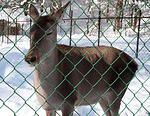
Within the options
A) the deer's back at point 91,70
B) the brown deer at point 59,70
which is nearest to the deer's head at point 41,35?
the brown deer at point 59,70

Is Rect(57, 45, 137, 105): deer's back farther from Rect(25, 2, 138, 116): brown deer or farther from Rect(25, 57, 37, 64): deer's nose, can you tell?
Rect(25, 57, 37, 64): deer's nose

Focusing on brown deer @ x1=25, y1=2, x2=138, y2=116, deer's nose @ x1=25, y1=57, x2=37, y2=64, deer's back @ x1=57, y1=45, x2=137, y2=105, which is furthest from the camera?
deer's back @ x1=57, y1=45, x2=137, y2=105

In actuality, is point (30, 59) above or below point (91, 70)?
above

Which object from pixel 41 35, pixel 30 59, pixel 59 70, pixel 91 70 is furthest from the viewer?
pixel 91 70

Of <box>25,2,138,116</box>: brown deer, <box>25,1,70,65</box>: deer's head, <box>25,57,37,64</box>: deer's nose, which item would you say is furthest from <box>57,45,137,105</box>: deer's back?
<box>25,57,37,64</box>: deer's nose

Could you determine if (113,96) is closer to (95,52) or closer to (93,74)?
(93,74)

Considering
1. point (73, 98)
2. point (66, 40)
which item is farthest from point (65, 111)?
point (66, 40)

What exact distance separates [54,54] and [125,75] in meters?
1.46

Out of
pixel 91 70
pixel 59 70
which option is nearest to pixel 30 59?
pixel 59 70

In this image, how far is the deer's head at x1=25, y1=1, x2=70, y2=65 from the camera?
2.33 metres

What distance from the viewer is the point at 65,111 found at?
9.71 ft

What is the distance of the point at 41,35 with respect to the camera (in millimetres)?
2424

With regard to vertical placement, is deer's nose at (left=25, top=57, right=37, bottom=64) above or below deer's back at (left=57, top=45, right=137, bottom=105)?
above

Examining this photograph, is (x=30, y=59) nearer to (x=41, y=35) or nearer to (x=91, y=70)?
(x=41, y=35)
